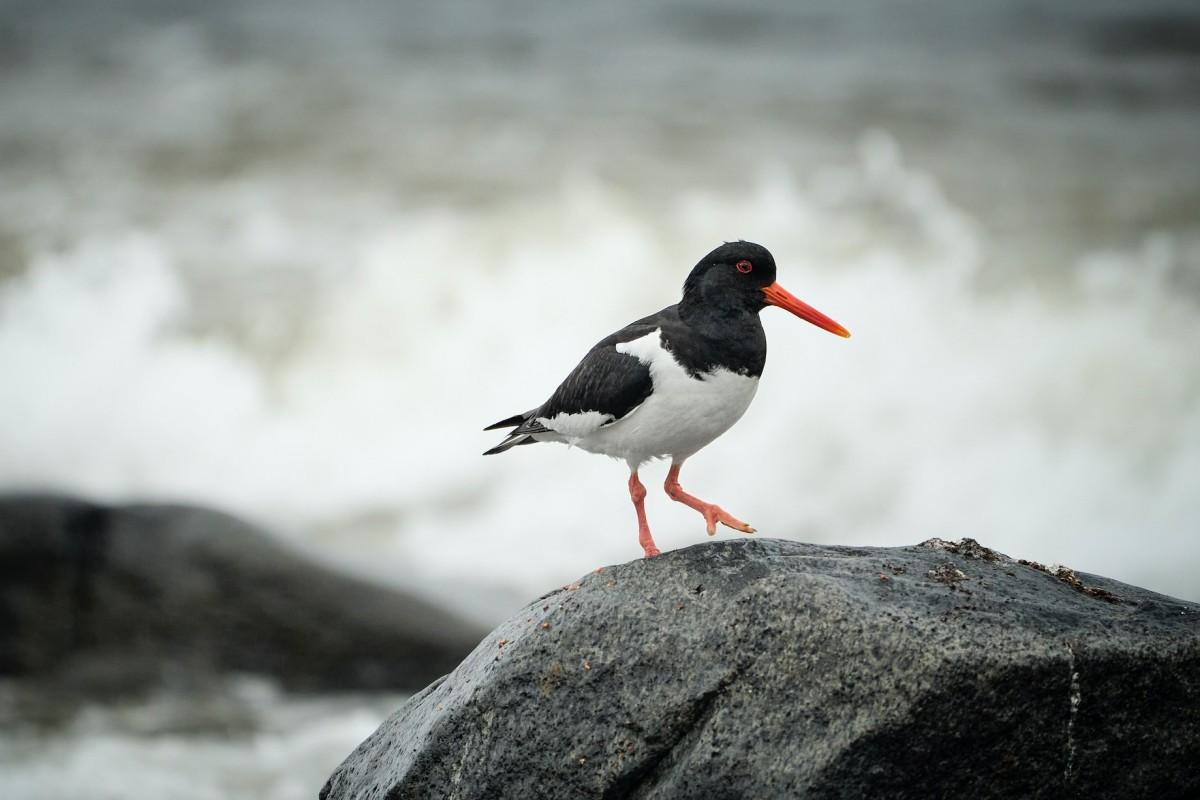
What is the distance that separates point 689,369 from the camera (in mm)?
5688

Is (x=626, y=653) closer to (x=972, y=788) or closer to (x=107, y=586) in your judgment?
(x=972, y=788)

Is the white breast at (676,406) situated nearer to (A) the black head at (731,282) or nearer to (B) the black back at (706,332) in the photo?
(B) the black back at (706,332)

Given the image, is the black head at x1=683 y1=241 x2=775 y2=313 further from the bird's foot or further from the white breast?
the bird's foot

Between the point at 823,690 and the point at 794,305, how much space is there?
2.08 meters

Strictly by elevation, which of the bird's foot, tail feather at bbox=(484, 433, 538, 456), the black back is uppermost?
tail feather at bbox=(484, 433, 538, 456)

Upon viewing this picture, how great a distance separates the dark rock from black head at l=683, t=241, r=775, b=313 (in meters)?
6.68

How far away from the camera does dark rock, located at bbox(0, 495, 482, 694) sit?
38.1ft

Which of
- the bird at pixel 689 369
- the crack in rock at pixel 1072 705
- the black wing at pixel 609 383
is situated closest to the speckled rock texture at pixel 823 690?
the crack in rock at pixel 1072 705

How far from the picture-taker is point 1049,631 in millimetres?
4922

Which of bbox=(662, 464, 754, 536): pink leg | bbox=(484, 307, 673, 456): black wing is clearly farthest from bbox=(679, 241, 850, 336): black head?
bbox=(662, 464, 754, 536): pink leg

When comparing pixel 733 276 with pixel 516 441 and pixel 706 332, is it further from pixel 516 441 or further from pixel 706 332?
pixel 516 441

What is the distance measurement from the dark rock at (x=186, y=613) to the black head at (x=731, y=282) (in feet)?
21.8

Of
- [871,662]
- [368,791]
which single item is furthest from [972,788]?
[368,791]

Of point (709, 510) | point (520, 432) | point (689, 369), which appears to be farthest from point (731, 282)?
point (520, 432)
